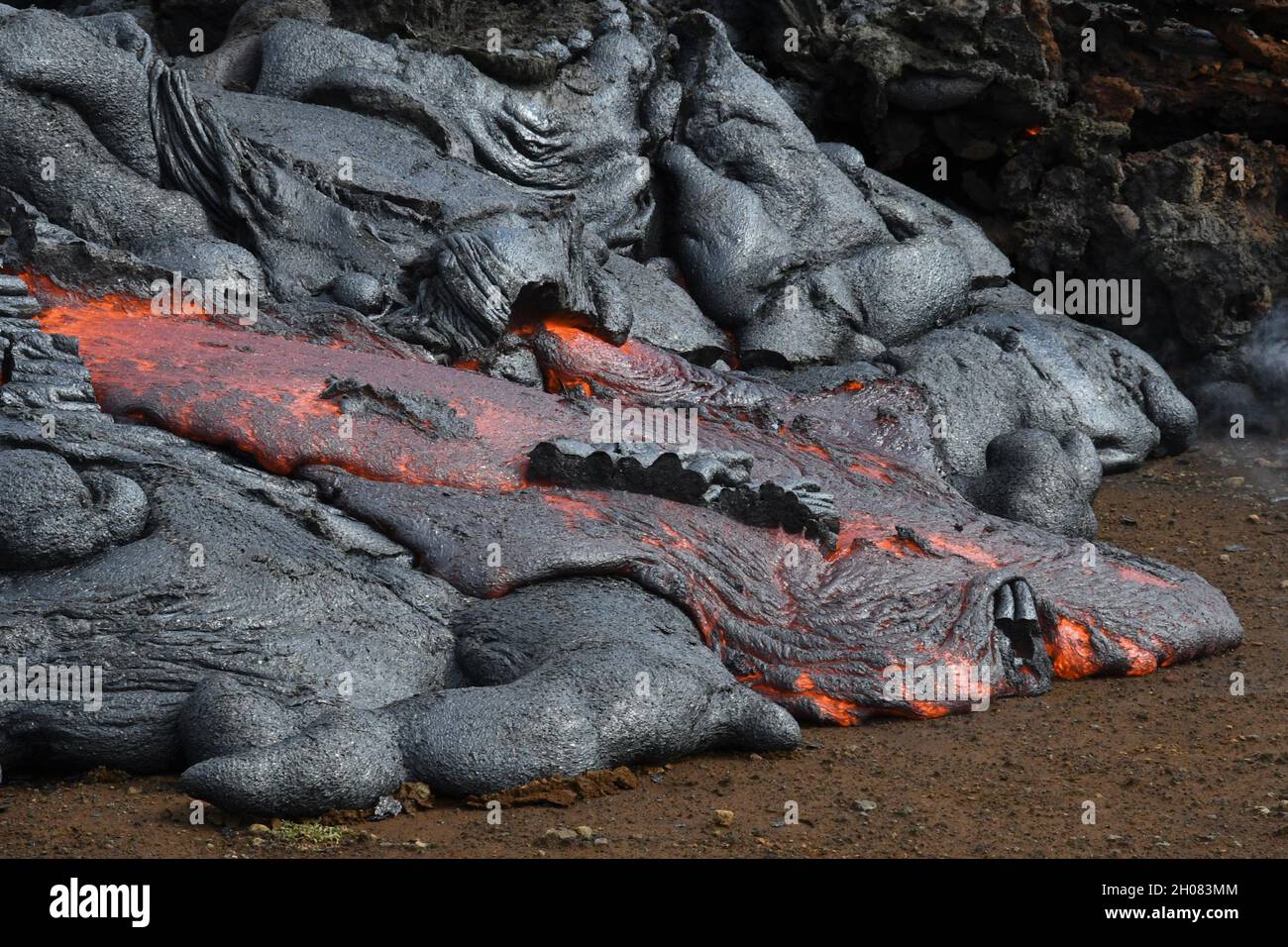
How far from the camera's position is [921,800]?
607 centimetres

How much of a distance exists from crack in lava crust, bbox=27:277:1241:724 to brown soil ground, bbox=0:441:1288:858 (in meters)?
0.26

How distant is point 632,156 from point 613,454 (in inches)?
160

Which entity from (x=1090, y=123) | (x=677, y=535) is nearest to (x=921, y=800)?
(x=677, y=535)

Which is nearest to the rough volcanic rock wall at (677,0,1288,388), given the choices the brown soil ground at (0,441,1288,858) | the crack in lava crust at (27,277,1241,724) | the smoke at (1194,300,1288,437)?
the smoke at (1194,300,1288,437)

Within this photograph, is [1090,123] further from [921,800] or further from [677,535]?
[921,800]

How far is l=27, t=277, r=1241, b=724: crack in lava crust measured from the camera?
281 inches

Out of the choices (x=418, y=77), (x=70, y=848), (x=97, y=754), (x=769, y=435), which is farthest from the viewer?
(x=418, y=77)

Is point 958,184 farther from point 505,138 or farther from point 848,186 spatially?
point 505,138

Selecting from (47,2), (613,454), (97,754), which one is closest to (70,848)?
(97,754)

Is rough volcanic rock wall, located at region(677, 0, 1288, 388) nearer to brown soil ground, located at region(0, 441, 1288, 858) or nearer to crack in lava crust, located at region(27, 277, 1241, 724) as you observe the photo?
crack in lava crust, located at region(27, 277, 1241, 724)

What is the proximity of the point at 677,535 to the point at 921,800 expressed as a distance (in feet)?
5.82

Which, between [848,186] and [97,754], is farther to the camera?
[848,186]

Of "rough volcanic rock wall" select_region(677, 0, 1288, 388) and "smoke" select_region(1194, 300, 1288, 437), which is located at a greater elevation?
"rough volcanic rock wall" select_region(677, 0, 1288, 388)

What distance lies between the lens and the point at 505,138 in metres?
10.9
